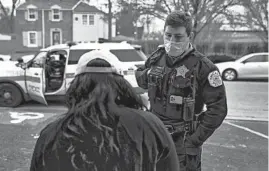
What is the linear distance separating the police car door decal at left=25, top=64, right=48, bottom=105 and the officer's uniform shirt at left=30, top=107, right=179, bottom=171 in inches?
249

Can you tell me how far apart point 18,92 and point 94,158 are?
23.4 ft

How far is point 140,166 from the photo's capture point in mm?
1424

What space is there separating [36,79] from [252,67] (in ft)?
32.0

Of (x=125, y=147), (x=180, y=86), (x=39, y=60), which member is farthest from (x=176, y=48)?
(x=39, y=60)

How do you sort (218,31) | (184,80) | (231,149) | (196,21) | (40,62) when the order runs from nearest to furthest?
1. (184,80)
2. (231,149)
3. (40,62)
4. (196,21)
5. (218,31)

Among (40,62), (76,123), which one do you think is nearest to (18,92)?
(40,62)

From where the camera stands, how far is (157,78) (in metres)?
2.41

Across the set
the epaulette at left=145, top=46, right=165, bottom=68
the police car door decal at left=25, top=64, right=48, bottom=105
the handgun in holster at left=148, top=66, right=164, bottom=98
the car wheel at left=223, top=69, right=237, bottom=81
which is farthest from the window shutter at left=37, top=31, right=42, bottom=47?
the handgun in holster at left=148, top=66, right=164, bottom=98

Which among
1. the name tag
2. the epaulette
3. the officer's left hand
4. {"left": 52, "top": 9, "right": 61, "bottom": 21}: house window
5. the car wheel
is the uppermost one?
{"left": 52, "top": 9, "right": 61, "bottom": 21}: house window

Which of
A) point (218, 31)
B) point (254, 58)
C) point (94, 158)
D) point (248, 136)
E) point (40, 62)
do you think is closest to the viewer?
point (94, 158)

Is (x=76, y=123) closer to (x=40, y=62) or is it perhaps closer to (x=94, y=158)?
(x=94, y=158)

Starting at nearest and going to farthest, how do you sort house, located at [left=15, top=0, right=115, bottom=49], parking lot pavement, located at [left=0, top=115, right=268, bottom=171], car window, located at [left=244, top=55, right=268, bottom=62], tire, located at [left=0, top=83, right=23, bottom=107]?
1. parking lot pavement, located at [left=0, top=115, right=268, bottom=171]
2. tire, located at [left=0, top=83, right=23, bottom=107]
3. car window, located at [left=244, top=55, right=268, bottom=62]
4. house, located at [left=15, top=0, right=115, bottom=49]

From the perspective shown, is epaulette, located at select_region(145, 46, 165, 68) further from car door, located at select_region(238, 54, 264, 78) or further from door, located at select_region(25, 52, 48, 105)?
car door, located at select_region(238, 54, 264, 78)

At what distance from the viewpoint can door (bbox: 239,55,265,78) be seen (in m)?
14.4
